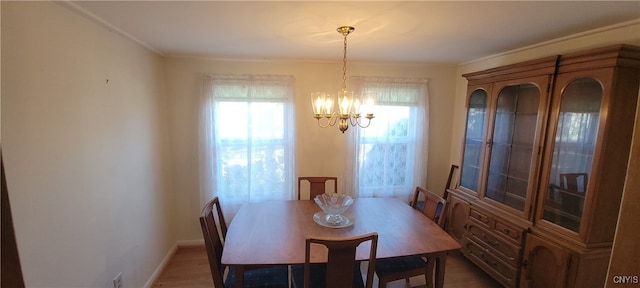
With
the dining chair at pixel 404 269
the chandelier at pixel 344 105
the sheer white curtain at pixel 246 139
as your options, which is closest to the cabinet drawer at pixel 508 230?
the dining chair at pixel 404 269

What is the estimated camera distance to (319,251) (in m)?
1.55

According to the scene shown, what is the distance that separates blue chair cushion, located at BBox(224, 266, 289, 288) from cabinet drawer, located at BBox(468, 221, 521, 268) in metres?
1.84

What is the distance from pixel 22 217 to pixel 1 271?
1.84 ft

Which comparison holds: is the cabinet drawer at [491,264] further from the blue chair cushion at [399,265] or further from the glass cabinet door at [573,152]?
the blue chair cushion at [399,265]

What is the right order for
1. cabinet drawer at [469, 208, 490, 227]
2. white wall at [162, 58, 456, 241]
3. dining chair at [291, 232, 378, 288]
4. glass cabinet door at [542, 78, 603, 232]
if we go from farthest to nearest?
1. white wall at [162, 58, 456, 241]
2. cabinet drawer at [469, 208, 490, 227]
3. glass cabinet door at [542, 78, 603, 232]
4. dining chair at [291, 232, 378, 288]

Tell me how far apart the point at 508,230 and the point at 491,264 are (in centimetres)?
41

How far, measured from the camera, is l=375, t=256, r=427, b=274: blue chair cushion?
186 cm

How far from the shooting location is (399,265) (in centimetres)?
191

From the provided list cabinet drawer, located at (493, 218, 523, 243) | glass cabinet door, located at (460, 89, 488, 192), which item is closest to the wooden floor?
cabinet drawer, located at (493, 218, 523, 243)

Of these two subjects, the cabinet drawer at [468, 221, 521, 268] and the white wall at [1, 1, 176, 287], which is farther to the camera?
the cabinet drawer at [468, 221, 521, 268]

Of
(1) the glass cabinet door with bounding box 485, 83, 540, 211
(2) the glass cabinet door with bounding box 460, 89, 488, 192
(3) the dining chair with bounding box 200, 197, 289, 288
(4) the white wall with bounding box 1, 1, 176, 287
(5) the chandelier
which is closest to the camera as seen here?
(4) the white wall with bounding box 1, 1, 176, 287

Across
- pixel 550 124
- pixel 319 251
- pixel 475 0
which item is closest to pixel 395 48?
pixel 475 0

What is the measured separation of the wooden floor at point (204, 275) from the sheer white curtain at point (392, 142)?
0.91 m

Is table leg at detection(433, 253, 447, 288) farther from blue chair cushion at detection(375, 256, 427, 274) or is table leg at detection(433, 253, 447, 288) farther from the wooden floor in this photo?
the wooden floor
